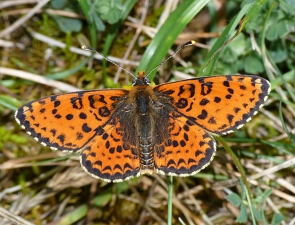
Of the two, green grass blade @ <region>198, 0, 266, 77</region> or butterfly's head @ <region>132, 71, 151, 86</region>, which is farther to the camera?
butterfly's head @ <region>132, 71, 151, 86</region>

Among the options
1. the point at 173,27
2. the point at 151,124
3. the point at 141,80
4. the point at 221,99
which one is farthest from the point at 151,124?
the point at 173,27

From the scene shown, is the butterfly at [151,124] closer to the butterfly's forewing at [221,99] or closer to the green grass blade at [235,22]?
the butterfly's forewing at [221,99]

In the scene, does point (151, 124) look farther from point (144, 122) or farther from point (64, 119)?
point (64, 119)

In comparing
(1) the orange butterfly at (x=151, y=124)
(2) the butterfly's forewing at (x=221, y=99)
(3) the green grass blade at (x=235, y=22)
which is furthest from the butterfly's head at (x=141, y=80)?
(3) the green grass blade at (x=235, y=22)

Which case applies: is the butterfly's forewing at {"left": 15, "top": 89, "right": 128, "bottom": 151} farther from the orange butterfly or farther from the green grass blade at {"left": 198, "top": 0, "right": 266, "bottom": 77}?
the green grass blade at {"left": 198, "top": 0, "right": 266, "bottom": 77}

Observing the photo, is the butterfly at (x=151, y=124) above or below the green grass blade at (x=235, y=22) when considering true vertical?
below

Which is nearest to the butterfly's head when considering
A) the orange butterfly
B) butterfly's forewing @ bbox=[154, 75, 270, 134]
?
the orange butterfly
